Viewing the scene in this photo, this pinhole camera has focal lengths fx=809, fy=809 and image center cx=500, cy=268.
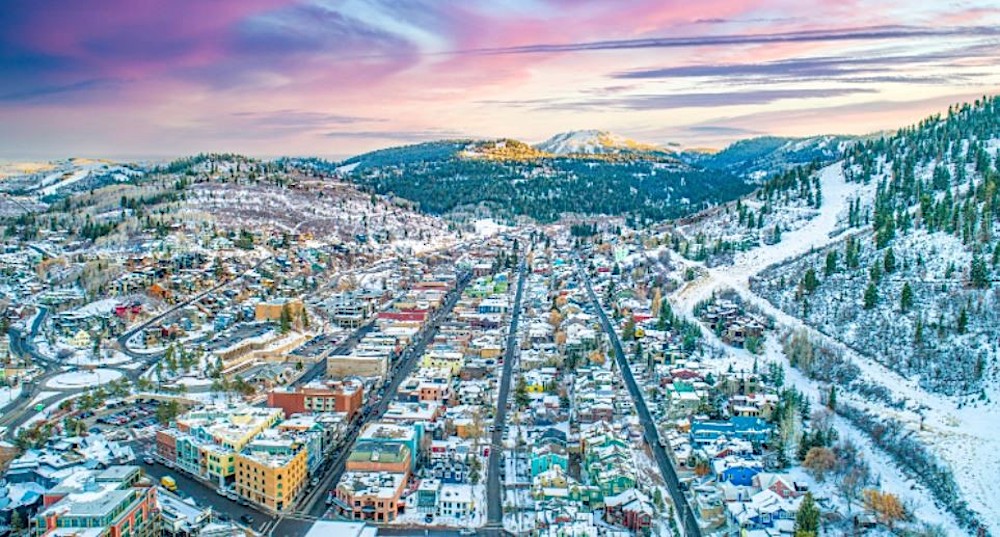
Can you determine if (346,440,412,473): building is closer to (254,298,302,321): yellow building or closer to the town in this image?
the town

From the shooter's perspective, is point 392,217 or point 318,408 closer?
point 318,408

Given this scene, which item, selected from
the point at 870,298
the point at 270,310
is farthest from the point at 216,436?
the point at 870,298

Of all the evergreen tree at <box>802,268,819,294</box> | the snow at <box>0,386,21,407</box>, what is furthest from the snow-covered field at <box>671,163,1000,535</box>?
the snow at <box>0,386,21,407</box>

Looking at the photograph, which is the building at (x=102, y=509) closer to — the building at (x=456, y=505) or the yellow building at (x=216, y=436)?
the yellow building at (x=216, y=436)

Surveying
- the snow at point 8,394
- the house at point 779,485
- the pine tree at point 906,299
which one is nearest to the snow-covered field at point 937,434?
the house at point 779,485

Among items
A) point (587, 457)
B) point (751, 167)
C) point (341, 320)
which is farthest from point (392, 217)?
point (751, 167)

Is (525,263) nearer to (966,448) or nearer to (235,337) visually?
(235,337)

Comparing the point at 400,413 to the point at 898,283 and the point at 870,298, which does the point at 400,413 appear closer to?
the point at 870,298
